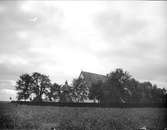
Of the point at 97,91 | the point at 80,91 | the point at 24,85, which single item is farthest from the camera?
the point at 24,85

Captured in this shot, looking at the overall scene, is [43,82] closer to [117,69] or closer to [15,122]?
[117,69]

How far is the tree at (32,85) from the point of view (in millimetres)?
65938

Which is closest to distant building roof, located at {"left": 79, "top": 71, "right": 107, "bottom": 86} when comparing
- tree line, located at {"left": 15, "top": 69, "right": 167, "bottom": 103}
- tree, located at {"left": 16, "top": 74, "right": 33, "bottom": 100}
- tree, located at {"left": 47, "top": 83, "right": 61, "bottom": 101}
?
tree line, located at {"left": 15, "top": 69, "right": 167, "bottom": 103}

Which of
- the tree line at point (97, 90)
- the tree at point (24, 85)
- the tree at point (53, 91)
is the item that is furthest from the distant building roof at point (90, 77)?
the tree at point (24, 85)

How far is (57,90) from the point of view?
6744cm

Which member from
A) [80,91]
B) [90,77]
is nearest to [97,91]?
[80,91]

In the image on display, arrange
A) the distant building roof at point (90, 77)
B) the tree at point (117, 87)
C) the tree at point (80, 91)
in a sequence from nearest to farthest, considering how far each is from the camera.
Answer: the tree at point (117, 87)
the tree at point (80, 91)
the distant building roof at point (90, 77)

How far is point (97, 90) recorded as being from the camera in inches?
1732

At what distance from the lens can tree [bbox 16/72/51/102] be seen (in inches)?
2596

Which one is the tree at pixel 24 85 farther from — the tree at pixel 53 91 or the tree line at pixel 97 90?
the tree at pixel 53 91

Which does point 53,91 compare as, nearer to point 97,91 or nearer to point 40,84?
point 40,84

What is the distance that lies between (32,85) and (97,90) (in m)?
31.5

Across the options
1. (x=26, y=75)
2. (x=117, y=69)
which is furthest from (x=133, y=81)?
(x=26, y=75)

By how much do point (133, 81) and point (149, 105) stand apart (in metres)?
15.8
